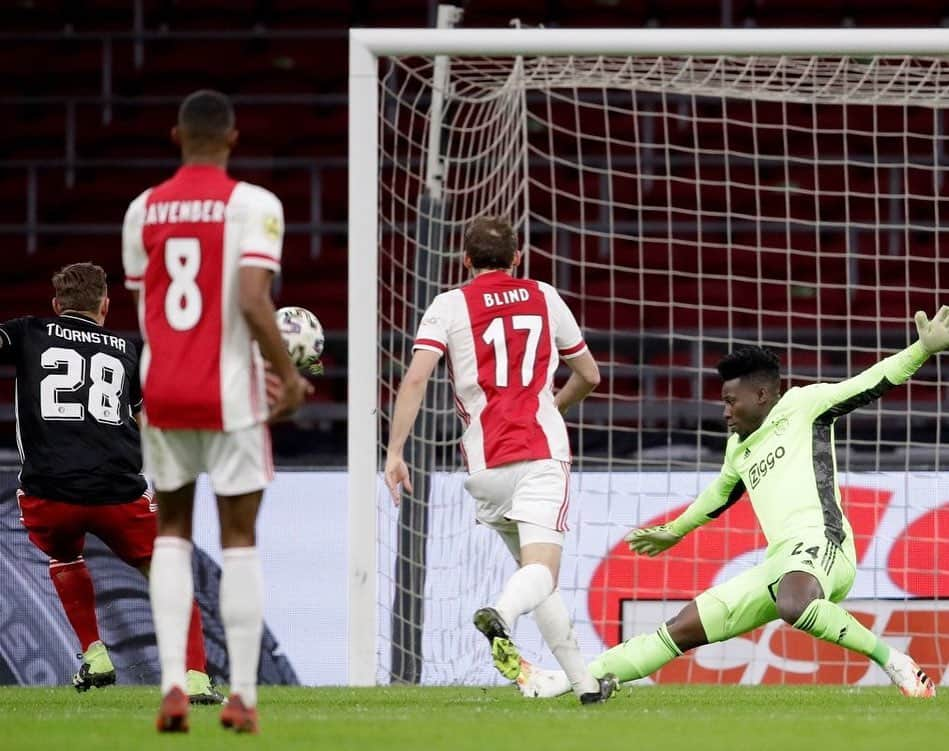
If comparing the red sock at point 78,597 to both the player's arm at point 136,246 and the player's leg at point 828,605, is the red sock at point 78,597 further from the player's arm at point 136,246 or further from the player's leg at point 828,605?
the player's leg at point 828,605

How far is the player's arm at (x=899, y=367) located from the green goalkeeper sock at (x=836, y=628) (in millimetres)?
819

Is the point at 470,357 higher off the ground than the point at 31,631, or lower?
higher

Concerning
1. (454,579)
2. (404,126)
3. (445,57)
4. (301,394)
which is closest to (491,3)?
(404,126)

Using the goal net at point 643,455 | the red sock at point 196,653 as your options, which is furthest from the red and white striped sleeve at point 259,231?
the goal net at point 643,455

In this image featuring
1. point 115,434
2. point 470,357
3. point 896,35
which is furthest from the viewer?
point 896,35

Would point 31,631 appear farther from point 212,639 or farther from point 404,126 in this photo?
point 404,126

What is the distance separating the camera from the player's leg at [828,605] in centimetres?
636

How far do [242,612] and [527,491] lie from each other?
158 cm

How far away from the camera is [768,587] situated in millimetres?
6574

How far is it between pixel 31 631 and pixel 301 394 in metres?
4.52

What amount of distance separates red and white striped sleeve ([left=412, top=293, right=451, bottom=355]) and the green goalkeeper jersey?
1.49 metres

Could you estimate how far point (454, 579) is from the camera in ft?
27.9

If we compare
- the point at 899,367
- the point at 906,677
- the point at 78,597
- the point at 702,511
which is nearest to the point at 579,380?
the point at 702,511

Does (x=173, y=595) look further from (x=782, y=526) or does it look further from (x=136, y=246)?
(x=782, y=526)
